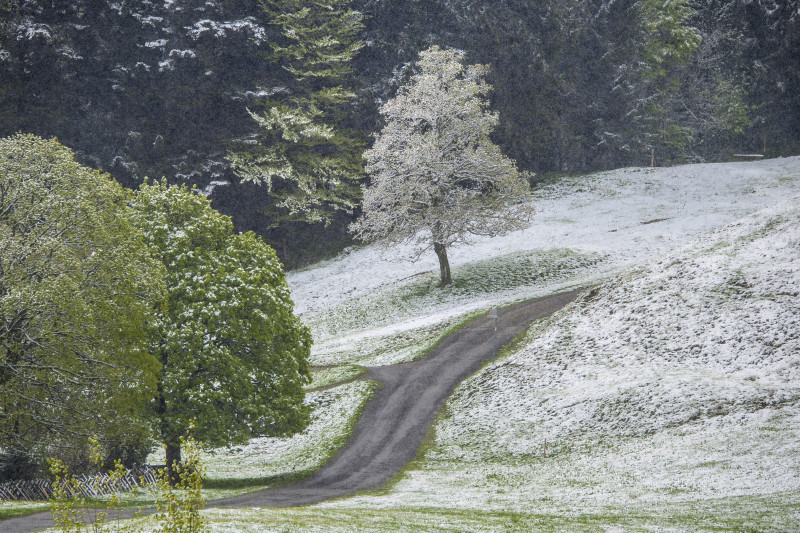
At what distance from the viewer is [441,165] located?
44.0 meters

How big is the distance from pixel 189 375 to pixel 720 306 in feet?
70.2

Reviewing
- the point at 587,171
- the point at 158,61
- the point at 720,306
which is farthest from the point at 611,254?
the point at 158,61

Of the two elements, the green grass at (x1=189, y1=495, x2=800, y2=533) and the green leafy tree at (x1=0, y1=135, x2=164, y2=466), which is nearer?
the green grass at (x1=189, y1=495, x2=800, y2=533)

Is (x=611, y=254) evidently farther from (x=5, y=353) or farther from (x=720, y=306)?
(x=5, y=353)

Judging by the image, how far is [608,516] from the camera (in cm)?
1560

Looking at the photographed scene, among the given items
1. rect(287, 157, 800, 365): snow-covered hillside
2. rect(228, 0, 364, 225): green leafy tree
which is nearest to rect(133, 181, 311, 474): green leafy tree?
rect(287, 157, 800, 365): snow-covered hillside

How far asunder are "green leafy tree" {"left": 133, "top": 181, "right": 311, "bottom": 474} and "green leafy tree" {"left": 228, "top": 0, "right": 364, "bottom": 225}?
109ft

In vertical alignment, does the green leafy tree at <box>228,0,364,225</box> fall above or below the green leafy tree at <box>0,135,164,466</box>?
above

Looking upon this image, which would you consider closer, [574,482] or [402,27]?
[574,482]

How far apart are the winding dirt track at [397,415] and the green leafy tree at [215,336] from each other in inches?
103

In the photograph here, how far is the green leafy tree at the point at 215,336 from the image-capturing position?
22922mm

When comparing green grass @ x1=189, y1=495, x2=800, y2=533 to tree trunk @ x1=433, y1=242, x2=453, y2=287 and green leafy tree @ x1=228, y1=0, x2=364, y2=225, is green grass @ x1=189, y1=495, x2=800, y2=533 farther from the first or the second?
green leafy tree @ x1=228, y1=0, x2=364, y2=225

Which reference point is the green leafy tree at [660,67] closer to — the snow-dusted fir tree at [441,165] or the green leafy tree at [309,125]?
the green leafy tree at [309,125]

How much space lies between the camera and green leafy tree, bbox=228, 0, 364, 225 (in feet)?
192
